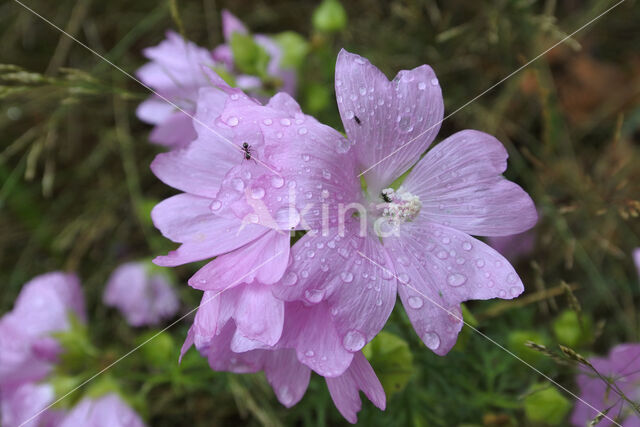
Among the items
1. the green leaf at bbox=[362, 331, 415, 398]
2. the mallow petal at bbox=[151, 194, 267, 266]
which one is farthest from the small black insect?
the green leaf at bbox=[362, 331, 415, 398]

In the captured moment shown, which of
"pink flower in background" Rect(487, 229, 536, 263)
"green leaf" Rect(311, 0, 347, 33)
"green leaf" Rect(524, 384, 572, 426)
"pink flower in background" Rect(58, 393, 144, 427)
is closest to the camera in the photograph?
"green leaf" Rect(524, 384, 572, 426)

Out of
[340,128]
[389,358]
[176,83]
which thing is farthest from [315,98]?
[389,358]

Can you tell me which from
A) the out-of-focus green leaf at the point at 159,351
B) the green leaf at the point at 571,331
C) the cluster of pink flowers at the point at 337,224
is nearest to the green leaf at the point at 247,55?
the cluster of pink flowers at the point at 337,224

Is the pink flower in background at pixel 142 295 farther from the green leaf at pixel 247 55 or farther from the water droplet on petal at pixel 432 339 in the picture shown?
the water droplet on petal at pixel 432 339

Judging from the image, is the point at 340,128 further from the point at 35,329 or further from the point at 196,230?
the point at 35,329

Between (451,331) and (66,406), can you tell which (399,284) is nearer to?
(451,331)

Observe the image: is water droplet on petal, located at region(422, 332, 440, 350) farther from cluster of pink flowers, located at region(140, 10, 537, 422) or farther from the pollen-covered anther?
the pollen-covered anther
